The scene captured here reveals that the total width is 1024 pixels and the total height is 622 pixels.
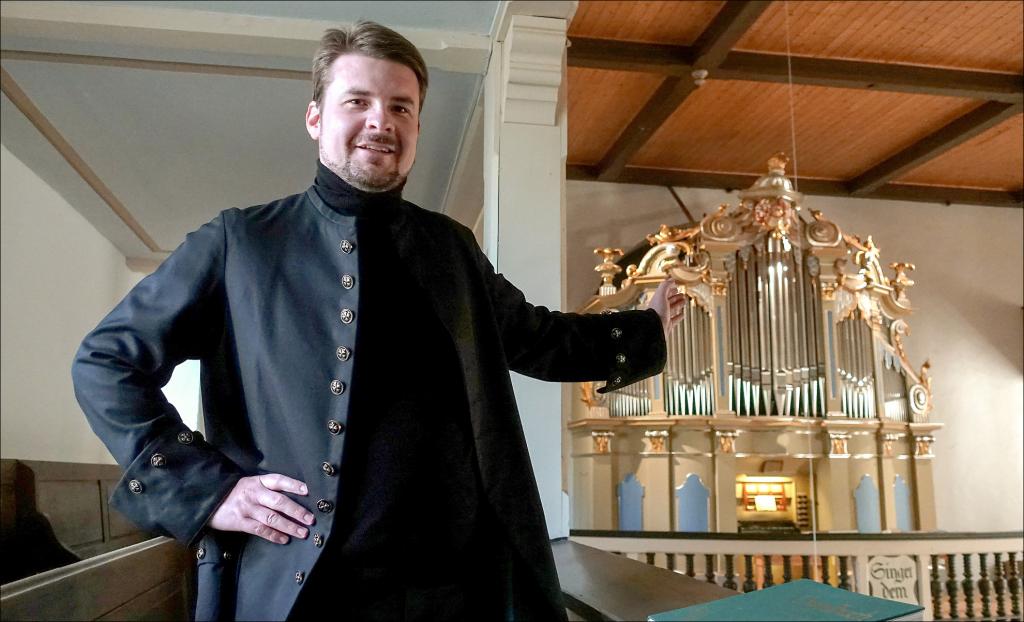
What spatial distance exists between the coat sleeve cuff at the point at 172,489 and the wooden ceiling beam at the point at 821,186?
626 centimetres

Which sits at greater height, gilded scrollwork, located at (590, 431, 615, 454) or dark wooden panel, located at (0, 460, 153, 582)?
gilded scrollwork, located at (590, 431, 615, 454)

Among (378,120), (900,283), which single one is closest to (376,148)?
(378,120)

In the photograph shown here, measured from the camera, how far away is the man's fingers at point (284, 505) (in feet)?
3.06

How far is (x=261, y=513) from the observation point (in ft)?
3.07

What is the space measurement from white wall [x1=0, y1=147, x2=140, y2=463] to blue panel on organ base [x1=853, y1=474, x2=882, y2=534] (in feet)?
16.4

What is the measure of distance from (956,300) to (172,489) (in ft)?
25.4

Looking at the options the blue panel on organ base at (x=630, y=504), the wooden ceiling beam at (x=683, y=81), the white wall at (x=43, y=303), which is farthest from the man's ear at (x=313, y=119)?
the blue panel on organ base at (x=630, y=504)

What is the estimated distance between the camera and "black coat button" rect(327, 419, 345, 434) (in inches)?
38.7

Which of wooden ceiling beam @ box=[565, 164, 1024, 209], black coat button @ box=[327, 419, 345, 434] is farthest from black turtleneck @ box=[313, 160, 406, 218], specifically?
wooden ceiling beam @ box=[565, 164, 1024, 209]

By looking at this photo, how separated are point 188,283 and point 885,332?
243 inches

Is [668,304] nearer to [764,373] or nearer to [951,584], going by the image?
[951,584]

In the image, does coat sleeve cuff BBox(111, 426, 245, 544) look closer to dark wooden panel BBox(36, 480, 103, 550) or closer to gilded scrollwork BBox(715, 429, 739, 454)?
dark wooden panel BBox(36, 480, 103, 550)

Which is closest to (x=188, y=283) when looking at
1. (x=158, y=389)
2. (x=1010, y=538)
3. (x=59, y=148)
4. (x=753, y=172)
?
(x=158, y=389)

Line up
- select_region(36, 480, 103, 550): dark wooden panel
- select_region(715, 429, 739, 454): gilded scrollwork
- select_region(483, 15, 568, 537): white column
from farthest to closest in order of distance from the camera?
select_region(715, 429, 739, 454): gilded scrollwork, select_region(36, 480, 103, 550): dark wooden panel, select_region(483, 15, 568, 537): white column
